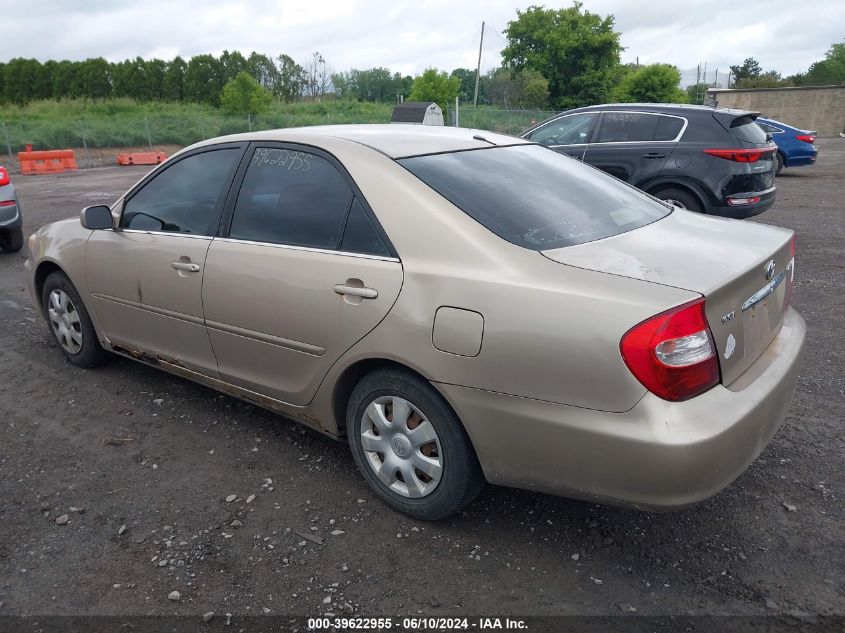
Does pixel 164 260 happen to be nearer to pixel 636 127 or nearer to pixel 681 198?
pixel 681 198

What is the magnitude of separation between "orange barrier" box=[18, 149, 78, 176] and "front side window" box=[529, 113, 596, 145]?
21152 millimetres

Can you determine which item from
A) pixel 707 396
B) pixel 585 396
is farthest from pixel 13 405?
pixel 707 396

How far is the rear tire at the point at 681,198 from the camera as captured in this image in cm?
779

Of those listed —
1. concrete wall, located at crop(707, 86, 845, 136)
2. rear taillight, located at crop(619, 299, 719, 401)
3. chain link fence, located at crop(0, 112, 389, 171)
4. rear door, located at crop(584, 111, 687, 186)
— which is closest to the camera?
rear taillight, located at crop(619, 299, 719, 401)

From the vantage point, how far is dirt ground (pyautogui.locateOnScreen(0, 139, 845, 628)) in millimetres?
2455

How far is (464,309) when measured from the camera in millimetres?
2488

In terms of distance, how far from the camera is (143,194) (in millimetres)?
4043

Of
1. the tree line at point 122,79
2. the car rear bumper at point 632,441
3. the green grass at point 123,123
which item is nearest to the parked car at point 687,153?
the car rear bumper at point 632,441

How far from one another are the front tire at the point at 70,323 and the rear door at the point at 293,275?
1501mm

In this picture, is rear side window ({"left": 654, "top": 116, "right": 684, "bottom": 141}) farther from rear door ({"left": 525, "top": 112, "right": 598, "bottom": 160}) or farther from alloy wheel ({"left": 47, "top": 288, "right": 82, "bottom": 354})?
alloy wheel ({"left": 47, "top": 288, "right": 82, "bottom": 354})

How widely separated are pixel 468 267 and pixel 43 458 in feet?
8.36

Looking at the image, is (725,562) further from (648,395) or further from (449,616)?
(449,616)

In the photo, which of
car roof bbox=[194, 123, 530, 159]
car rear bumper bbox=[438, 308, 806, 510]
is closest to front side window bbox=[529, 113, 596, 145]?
car roof bbox=[194, 123, 530, 159]

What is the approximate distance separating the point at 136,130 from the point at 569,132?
2967 cm
